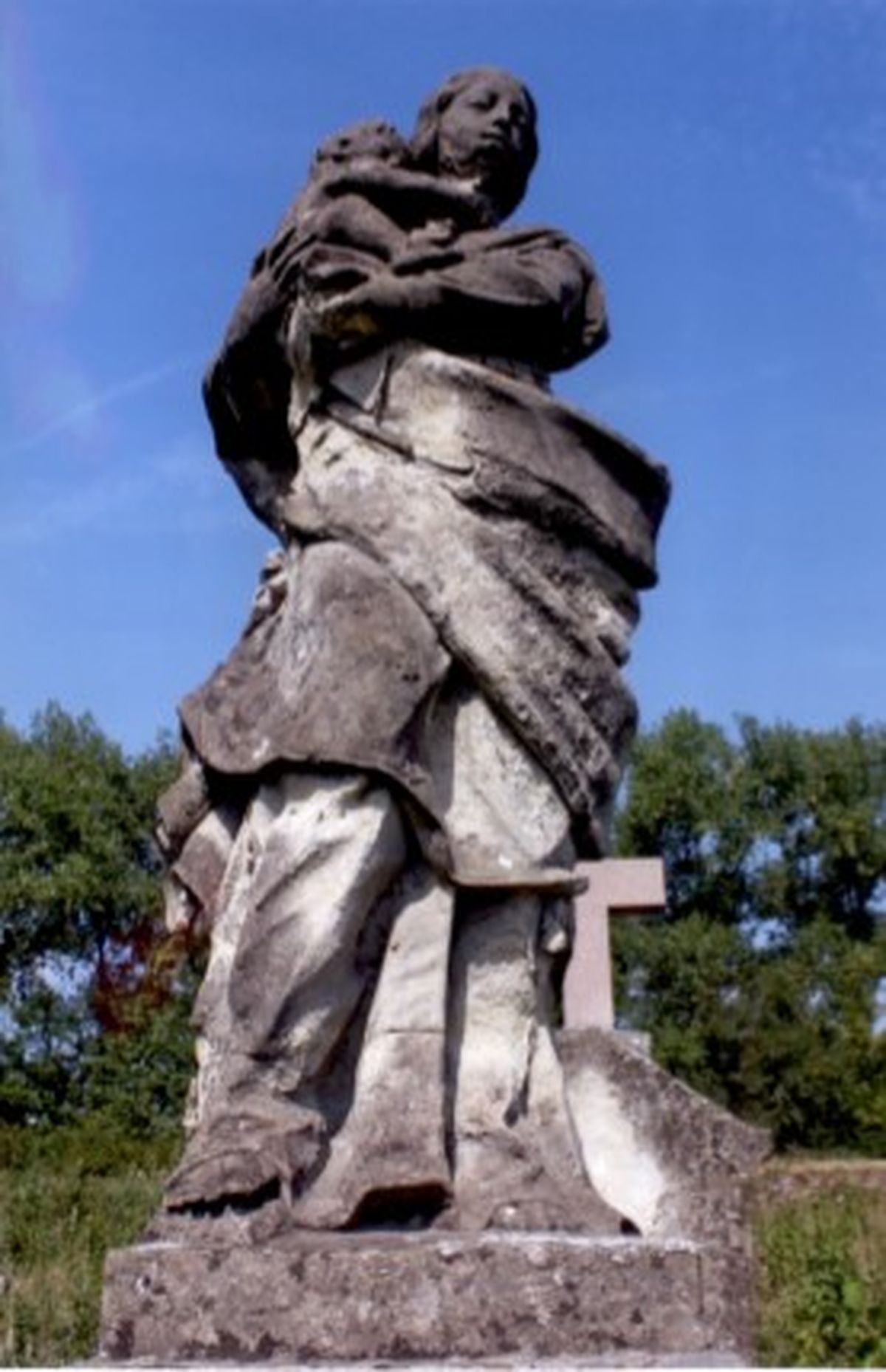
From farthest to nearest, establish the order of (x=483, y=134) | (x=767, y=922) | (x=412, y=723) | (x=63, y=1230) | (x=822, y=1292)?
1. (x=767, y=922)
2. (x=63, y=1230)
3. (x=822, y=1292)
4. (x=483, y=134)
5. (x=412, y=723)

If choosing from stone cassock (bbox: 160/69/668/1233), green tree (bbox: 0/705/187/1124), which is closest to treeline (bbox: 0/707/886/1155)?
green tree (bbox: 0/705/187/1124)

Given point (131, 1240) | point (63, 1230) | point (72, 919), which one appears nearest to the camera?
point (131, 1240)

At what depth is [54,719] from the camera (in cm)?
4203

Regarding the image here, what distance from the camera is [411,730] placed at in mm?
3795

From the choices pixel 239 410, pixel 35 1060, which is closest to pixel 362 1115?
pixel 239 410

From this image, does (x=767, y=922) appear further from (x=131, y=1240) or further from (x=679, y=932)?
(x=131, y=1240)

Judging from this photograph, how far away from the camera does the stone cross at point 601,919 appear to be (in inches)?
290

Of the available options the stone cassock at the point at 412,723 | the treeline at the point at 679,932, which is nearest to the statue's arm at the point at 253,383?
the stone cassock at the point at 412,723

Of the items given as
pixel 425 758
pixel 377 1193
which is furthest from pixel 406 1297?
pixel 425 758

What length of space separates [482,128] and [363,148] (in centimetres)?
28

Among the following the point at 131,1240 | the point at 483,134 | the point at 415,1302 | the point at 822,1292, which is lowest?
the point at 415,1302

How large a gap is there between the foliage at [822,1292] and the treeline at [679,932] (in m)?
20.9

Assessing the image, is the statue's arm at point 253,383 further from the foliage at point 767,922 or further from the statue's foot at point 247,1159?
the foliage at point 767,922

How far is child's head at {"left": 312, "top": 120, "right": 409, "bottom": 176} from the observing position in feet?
14.6
